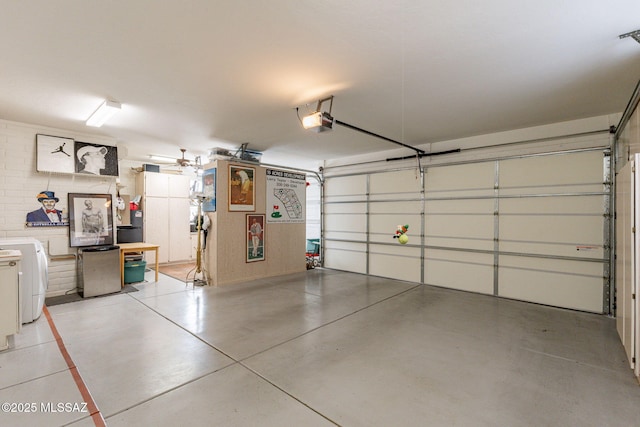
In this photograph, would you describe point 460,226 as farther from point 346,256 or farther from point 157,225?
point 157,225

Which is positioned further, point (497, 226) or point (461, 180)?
point (461, 180)

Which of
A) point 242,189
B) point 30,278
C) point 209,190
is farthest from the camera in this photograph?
point 242,189

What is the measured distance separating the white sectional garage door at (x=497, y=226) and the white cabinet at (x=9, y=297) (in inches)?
238

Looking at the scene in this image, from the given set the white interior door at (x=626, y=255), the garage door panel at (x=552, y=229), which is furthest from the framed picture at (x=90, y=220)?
the white interior door at (x=626, y=255)

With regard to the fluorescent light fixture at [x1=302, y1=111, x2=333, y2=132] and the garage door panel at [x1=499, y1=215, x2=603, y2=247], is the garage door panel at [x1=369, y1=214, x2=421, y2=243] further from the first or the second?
the fluorescent light fixture at [x1=302, y1=111, x2=333, y2=132]

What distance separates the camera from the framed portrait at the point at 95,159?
530 centimetres

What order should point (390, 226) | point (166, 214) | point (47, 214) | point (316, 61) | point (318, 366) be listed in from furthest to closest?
1. point (166, 214)
2. point (390, 226)
3. point (47, 214)
4. point (316, 61)
5. point (318, 366)

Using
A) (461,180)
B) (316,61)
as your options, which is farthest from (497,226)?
(316,61)

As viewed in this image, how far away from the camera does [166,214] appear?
8016 mm

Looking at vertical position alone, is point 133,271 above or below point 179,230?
below

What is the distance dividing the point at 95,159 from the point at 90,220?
117 cm

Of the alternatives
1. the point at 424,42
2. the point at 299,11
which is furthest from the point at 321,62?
the point at 424,42

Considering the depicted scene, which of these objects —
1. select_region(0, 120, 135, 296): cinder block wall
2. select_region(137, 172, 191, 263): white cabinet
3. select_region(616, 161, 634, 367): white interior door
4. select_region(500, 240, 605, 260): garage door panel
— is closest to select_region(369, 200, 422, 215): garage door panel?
select_region(500, 240, 605, 260): garage door panel

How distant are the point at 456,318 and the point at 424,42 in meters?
3.55
